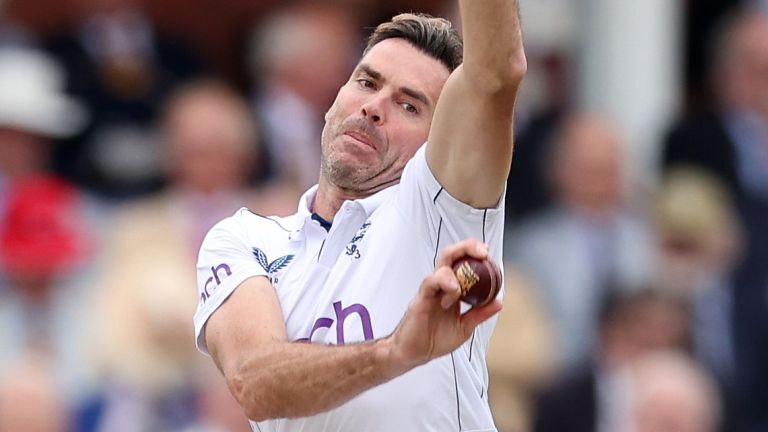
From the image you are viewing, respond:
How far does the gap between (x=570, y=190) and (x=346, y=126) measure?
15.6 feet

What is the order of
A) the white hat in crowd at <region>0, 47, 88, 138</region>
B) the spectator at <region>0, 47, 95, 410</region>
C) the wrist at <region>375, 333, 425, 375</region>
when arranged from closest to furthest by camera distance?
the wrist at <region>375, 333, 425, 375</region> → the spectator at <region>0, 47, 95, 410</region> → the white hat in crowd at <region>0, 47, 88, 138</region>

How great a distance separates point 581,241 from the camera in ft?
31.7

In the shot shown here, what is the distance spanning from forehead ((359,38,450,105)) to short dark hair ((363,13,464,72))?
2 centimetres

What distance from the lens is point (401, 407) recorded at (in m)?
4.95

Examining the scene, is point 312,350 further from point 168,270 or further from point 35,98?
point 35,98

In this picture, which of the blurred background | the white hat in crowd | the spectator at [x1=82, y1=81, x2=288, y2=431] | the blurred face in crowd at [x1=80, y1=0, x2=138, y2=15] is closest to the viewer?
the spectator at [x1=82, y1=81, x2=288, y2=431]

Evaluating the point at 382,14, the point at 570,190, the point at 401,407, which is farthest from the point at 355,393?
the point at 382,14

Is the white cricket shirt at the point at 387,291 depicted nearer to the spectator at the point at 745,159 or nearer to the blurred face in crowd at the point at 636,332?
the blurred face in crowd at the point at 636,332

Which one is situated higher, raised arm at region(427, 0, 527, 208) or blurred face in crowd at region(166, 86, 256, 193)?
raised arm at region(427, 0, 527, 208)

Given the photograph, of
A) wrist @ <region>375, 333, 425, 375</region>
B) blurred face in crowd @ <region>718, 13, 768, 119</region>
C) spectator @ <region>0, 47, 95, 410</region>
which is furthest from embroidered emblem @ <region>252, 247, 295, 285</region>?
blurred face in crowd @ <region>718, 13, 768, 119</region>

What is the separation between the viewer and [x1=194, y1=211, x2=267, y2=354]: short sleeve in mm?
5254

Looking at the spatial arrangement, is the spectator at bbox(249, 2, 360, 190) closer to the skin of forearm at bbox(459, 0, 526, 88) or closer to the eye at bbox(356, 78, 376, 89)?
the eye at bbox(356, 78, 376, 89)

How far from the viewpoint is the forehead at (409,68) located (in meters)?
5.28

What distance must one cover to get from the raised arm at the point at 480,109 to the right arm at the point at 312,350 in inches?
19.0
